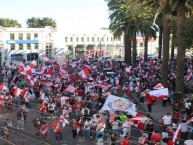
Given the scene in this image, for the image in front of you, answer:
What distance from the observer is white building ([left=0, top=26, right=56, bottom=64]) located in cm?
7500

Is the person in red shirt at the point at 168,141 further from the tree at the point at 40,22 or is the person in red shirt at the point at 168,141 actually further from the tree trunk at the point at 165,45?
the tree at the point at 40,22

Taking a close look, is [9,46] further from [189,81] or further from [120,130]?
[120,130]

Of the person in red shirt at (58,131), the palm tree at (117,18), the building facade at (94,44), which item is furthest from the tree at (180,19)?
the building facade at (94,44)

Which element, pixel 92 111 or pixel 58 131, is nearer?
pixel 58 131

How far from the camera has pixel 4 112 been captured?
24969 mm

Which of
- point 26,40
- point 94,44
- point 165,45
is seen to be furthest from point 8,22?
point 165,45

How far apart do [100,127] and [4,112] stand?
9.92 metres

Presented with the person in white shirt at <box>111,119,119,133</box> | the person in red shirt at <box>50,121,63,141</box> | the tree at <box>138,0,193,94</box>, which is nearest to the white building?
the tree at <box>138,0,193,94</box>

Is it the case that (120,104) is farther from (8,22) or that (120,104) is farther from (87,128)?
(8,22)

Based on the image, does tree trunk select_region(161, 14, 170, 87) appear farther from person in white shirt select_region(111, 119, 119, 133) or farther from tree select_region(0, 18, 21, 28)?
tree select_region(0, 18, 21, 28)

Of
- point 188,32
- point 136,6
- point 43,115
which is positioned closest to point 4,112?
point 43,115

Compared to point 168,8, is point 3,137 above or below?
below

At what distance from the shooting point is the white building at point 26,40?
75.0 m

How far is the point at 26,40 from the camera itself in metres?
78.8
